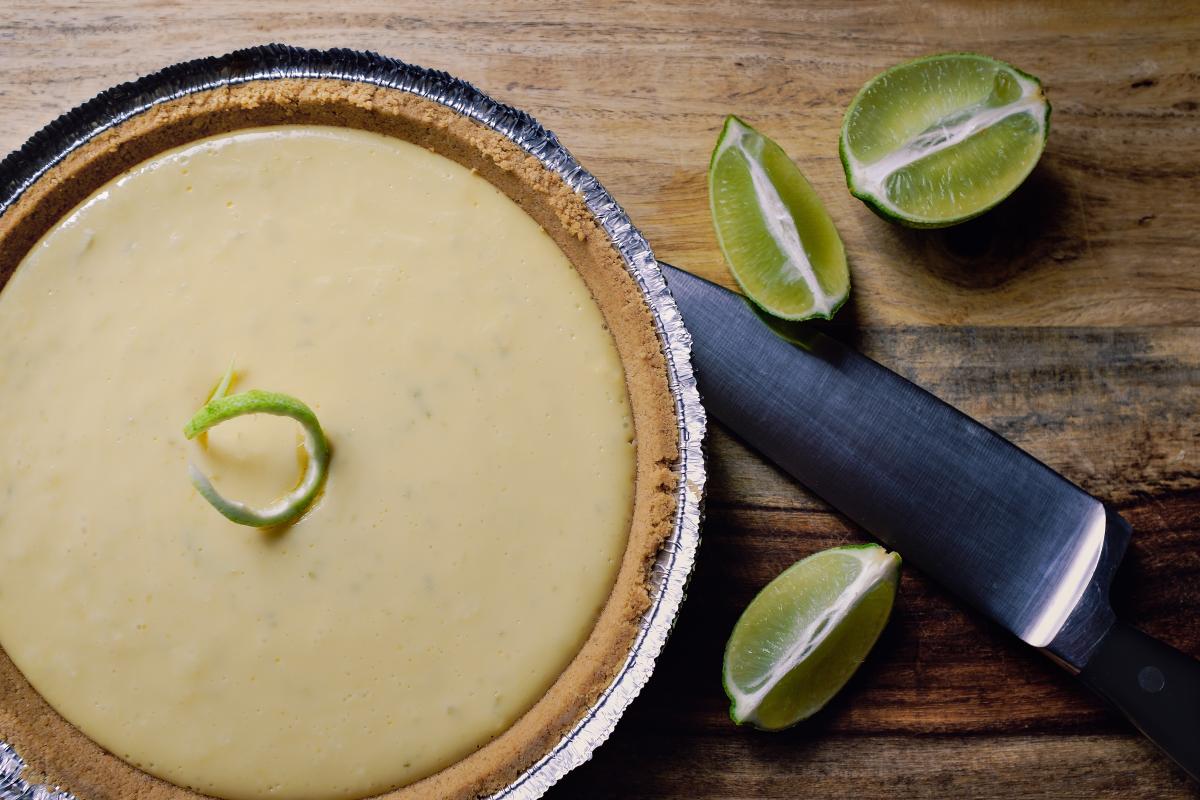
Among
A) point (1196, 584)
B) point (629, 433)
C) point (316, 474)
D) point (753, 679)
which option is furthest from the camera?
point (1196, 584)

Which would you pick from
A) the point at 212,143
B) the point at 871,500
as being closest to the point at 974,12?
the point at 871,500

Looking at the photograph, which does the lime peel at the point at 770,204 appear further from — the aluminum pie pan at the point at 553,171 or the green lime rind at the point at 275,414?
the green lime rind at the point at 275,414

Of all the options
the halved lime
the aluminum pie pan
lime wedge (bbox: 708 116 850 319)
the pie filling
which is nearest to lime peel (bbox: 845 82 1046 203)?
the halved lime

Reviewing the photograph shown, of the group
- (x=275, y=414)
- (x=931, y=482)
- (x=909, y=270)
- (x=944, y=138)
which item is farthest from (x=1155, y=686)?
(x=275, y=414)

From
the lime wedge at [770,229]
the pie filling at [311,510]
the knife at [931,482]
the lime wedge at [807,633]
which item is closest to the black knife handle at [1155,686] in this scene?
the knife at [931,482]

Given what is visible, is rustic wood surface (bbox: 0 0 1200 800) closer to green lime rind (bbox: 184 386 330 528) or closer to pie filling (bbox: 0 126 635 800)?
pie filling (bbox: 0 126 635 800)

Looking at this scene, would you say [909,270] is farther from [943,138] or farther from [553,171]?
[553,171]

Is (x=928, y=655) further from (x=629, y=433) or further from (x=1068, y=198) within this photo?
(x=1068, y=198)
